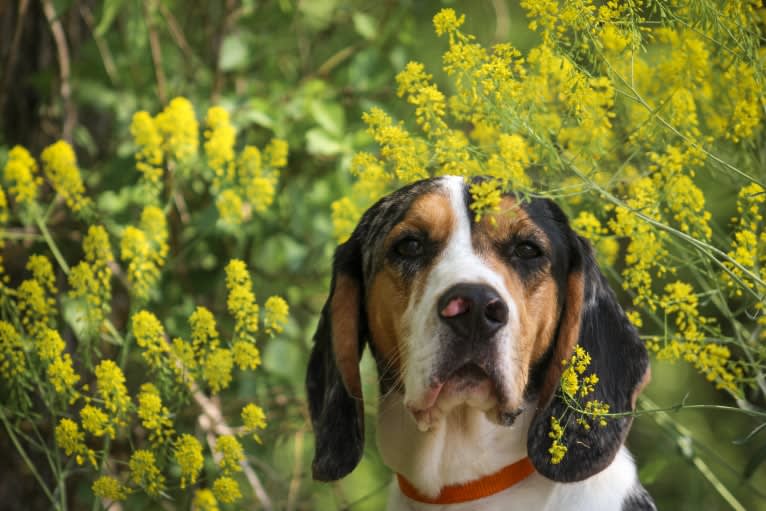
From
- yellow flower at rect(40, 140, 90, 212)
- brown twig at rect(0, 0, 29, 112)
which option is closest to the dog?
yellow flower at rect(40, 140, 90, 212)

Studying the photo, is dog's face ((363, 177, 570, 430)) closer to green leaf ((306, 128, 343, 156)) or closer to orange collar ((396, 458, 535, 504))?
orange collar ((396, 458, 535, 504))

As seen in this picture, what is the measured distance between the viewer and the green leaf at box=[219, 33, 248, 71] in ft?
15.1

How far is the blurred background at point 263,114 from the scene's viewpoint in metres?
4.31

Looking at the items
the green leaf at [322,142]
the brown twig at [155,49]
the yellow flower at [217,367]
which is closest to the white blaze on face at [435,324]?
the yellow flower at [217,367]

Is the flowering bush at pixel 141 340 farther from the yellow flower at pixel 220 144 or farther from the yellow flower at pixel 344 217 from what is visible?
the yellow flower at pixel 344 217

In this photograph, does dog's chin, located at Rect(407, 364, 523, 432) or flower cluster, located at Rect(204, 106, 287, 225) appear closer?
dog's chin, located at Rect(407, 364, 523, 432)

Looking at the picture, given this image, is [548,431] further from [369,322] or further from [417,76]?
[417,76]

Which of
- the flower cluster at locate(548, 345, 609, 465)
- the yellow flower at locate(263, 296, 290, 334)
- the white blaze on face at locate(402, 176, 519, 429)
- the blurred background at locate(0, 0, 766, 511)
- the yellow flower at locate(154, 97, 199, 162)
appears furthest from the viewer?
the blurred background at locate(0, 0, 766, 511)

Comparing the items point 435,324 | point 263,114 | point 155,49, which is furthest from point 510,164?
point 155,49

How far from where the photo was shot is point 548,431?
2719 mm

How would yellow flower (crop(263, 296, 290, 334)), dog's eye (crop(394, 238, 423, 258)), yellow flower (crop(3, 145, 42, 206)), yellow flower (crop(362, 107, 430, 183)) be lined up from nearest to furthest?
1. yellow flower (crop(362, 107, 430, 183))
2. dog's eye (crop(394, 238, 423, 258))
3. yellow flower (crop(263, 296, 290, 334))
4. yellow flower (crop(3, 145, 42, 206))

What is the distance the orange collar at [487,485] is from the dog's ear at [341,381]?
12.3 inches

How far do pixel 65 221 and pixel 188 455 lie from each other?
5.84ft

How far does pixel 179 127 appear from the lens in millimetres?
3572
